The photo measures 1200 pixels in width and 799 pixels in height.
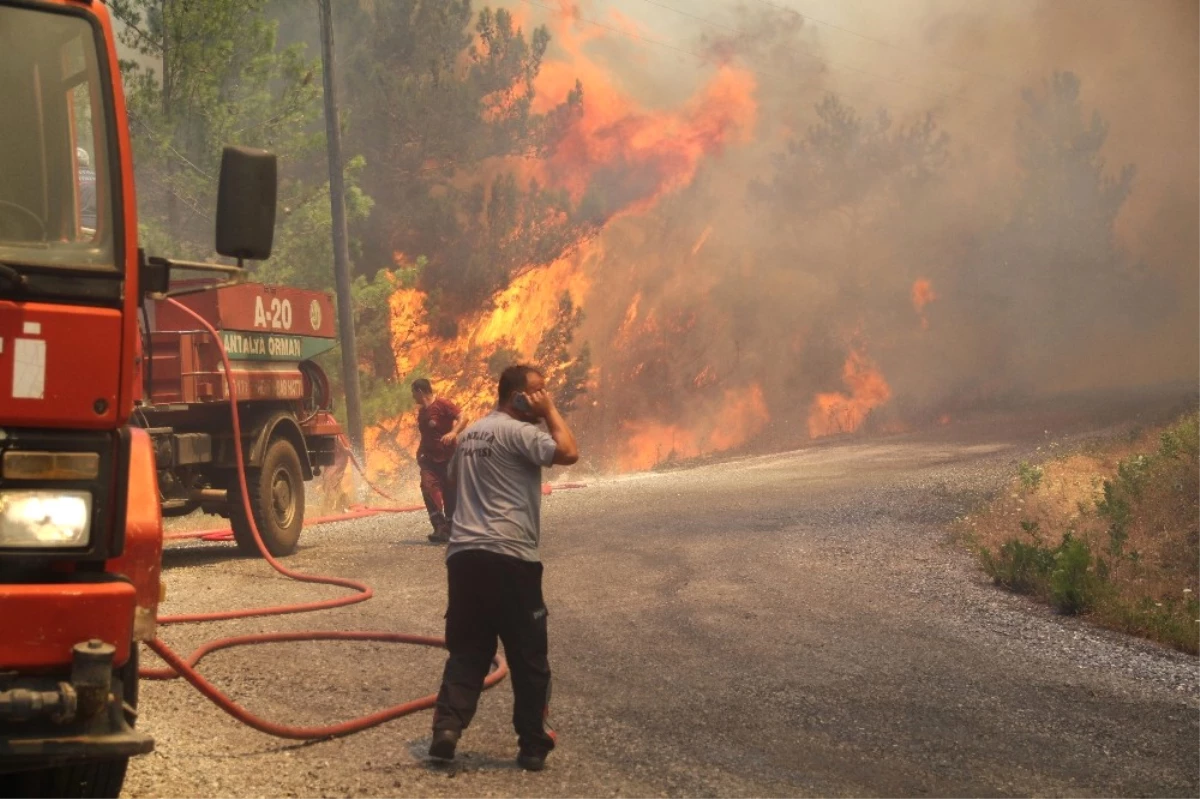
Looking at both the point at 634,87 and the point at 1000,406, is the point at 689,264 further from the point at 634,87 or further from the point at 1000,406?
the point at 1000,406

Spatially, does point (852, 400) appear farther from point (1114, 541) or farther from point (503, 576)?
point (503, 576)

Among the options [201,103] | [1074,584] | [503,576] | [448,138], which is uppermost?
[448,138]

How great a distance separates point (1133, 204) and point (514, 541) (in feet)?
133

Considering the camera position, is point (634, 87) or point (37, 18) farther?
point (634, 87)

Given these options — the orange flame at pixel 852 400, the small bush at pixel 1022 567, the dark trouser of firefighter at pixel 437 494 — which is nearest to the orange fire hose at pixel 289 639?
the dark trouser of firefighter at pixel 437 494

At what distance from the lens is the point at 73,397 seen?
147 inches

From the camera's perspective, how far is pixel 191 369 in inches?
432

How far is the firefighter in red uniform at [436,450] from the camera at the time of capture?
13258mm

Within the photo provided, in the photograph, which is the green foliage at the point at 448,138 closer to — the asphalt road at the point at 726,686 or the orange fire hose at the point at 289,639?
the asphalt road at the point at 726,686

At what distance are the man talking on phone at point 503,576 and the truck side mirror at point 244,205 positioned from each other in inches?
65.4

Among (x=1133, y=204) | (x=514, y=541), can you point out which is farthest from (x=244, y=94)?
(x=1133, y=204)

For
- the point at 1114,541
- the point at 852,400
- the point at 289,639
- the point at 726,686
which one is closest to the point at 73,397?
the point at 726,686

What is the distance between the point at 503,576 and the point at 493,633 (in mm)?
252

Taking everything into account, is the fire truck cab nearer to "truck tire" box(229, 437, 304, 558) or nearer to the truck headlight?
the truck headlight
